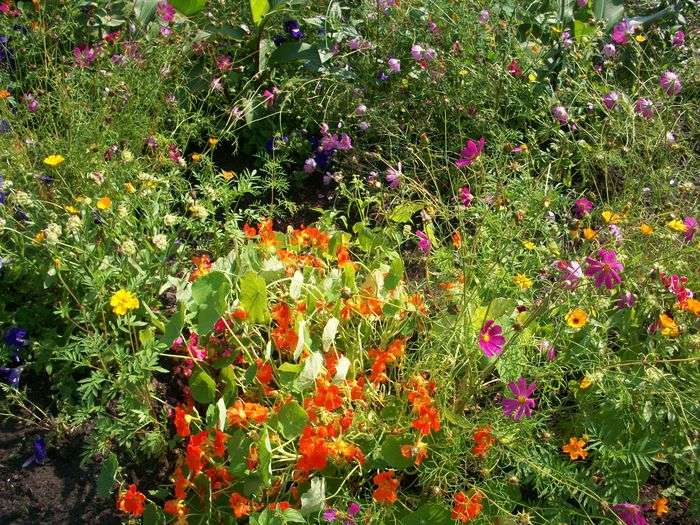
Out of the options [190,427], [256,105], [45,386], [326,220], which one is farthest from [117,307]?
[256,105]

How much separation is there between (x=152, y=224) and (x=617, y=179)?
1793mm

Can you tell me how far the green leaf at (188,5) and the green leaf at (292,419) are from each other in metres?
2.00

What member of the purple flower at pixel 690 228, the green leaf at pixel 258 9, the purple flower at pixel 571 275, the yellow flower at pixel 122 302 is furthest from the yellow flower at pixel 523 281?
the green leaf at pixel 258 9

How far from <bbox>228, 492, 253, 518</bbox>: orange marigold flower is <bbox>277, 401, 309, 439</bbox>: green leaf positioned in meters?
0.18

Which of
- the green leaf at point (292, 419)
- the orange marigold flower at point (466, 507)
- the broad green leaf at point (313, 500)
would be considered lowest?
the broad green leaf at point (313, 500)

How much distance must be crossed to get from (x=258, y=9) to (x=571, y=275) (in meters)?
1.91

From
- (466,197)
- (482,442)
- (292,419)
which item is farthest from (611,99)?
(292,419)

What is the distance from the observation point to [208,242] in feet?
8.28

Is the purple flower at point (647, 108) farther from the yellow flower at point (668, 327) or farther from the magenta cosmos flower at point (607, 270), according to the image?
the magenta cosmos flower at point (607, 270)

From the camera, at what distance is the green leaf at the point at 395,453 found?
1.83 meters

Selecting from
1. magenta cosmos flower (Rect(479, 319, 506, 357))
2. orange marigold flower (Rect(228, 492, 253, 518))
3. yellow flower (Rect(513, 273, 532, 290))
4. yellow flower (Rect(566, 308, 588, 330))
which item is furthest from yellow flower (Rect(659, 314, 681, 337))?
orange marigold flower (Rect(228, 492, 253, 518))

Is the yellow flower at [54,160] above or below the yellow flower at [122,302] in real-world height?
above

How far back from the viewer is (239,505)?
179 centimetres

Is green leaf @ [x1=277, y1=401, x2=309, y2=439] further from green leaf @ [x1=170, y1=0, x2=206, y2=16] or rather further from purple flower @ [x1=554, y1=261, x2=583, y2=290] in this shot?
green leaf @ [x1=170, y1=0, x2=206, y2=16]
